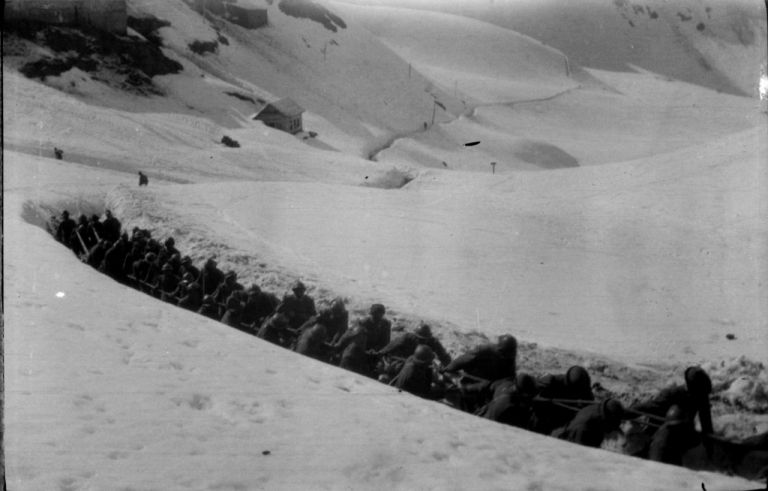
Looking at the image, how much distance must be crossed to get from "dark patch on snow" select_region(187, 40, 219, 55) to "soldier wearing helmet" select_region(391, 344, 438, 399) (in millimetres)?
21285

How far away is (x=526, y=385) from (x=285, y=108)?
1700 centimetres

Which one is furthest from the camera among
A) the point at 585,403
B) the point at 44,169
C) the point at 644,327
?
the point at 44,169

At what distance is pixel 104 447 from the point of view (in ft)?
13.6

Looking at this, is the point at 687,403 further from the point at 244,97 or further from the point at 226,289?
the point at 244,97

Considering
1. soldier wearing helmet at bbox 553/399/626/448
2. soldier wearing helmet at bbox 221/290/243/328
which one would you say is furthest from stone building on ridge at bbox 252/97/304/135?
soldier wearing helmet at bbox 553/399/626/448

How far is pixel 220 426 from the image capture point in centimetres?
450

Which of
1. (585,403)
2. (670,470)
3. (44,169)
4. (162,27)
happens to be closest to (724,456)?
(670,470)

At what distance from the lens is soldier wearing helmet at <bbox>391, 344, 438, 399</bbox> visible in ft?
17.8

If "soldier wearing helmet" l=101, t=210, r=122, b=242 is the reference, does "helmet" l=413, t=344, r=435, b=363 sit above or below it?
below

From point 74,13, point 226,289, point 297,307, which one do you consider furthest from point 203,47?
point 297,307

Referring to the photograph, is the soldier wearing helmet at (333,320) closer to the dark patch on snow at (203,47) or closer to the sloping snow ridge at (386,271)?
the sloping snow ridge at (386,271)

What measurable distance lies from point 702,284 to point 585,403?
87.1 inches

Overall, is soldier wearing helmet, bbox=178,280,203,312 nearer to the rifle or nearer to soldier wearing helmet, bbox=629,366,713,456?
the rifle

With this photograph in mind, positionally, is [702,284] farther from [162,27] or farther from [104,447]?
[162,27]
